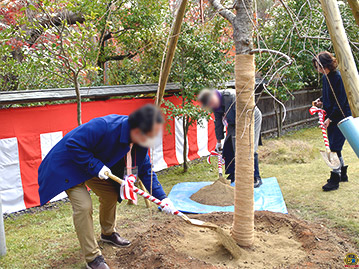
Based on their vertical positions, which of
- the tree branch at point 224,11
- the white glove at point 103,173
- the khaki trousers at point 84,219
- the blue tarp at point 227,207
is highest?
the tree branch at point 224,11

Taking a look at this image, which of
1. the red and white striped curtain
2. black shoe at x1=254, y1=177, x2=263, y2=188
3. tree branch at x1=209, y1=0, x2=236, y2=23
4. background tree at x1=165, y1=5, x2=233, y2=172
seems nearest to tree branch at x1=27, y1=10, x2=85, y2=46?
the red and white striped curtain

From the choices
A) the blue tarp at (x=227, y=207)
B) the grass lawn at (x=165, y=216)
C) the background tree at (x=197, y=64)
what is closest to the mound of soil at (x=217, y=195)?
the blue tarp at (x=227, y=207)

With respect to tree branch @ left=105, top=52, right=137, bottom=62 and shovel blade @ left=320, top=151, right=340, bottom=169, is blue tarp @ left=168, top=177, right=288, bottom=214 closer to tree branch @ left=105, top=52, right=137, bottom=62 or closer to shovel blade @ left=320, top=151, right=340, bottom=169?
shovel blade @ left=320, top=151, right=340, bottom=169

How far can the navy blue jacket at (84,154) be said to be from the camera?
2.89m

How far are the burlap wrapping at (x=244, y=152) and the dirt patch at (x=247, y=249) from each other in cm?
20

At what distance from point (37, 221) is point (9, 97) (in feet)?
5.61

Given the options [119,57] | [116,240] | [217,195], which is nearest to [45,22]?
[119,57]

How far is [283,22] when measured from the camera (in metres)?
9.71

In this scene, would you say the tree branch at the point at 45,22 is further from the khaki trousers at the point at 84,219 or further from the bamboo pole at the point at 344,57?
the bamboo pole at the point at 344,57

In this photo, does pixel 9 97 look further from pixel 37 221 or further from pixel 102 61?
pixel 102 61

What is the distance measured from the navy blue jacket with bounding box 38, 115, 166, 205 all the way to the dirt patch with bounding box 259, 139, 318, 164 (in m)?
5.12

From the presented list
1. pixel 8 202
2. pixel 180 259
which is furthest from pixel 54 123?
pixel 180 259

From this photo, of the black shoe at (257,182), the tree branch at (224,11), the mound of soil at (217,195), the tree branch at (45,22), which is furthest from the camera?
the black shoe at (257,182)

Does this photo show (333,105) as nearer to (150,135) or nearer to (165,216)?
(165,216)
